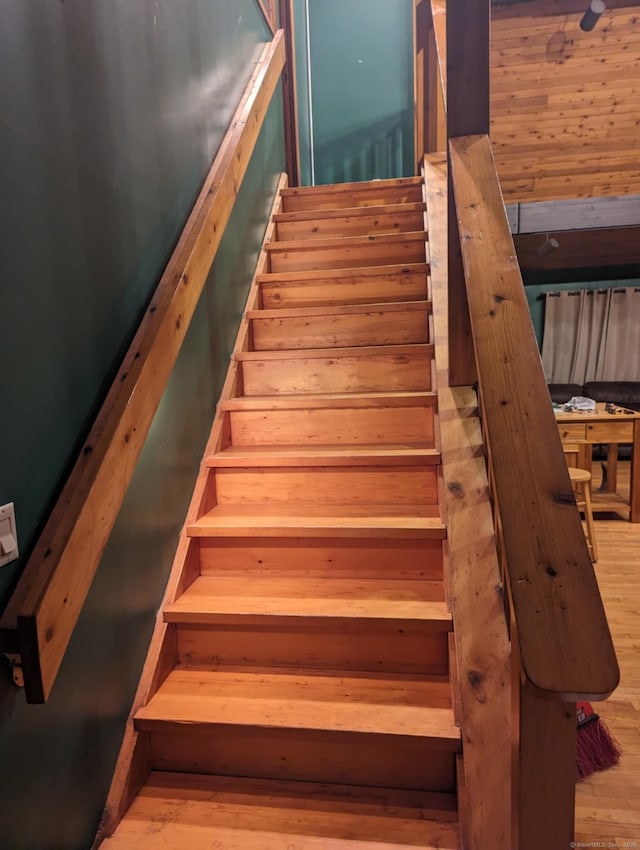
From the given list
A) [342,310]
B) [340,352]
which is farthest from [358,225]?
[340,352]

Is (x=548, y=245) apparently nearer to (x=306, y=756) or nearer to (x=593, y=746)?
(x=593, y=746)

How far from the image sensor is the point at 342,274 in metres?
2.70

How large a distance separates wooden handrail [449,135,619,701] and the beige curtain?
5775mm

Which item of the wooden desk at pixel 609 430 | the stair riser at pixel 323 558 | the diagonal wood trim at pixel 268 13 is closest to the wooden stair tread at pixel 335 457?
the stair riser at pixel 323 558

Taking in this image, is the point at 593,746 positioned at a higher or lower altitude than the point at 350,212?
lower

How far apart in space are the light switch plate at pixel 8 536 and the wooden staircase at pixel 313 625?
668 millimetres

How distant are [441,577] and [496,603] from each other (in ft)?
0.89

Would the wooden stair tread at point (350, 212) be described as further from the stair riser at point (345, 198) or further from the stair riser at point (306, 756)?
the stair riser at point (306, 756)

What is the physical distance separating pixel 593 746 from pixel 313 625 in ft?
3.41

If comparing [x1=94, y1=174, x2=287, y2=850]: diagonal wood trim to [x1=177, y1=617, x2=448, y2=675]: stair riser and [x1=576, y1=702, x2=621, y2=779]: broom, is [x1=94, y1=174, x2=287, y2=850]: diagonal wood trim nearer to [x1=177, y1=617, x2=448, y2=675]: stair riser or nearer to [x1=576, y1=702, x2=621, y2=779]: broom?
[x1=177, y1=617, x2=448, y2=675]: stair riser

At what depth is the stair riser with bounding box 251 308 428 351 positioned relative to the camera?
241 centimetres

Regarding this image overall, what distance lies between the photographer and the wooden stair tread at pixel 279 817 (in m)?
1.14

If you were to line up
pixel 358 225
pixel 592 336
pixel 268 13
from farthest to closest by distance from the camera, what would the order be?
1. pixel 592 336
2. pixel 268 13
3. pixel 358 225

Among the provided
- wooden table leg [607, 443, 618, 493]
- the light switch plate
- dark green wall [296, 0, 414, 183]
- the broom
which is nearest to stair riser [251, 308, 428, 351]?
the broom
